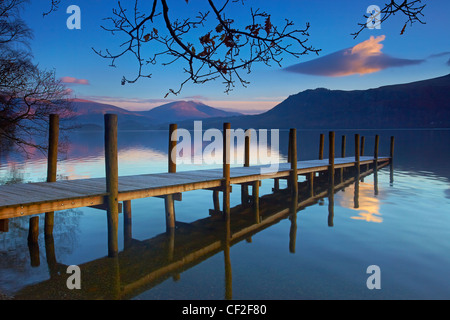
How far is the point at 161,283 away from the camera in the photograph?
6789 millimetres

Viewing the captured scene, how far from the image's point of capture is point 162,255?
8.38 metres

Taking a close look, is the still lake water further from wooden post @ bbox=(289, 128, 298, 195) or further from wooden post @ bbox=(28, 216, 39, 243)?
wooden post @ bbox=(289, 128, 298, 195)

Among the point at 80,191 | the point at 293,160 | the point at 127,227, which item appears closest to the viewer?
the point at 80,191

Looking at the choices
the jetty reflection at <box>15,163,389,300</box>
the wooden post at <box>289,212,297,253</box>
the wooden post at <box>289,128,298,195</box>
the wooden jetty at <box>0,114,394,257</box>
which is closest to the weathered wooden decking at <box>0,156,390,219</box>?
the wooden jetty at <box>0,114,394,257</box>

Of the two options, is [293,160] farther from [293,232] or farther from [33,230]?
[33,230]

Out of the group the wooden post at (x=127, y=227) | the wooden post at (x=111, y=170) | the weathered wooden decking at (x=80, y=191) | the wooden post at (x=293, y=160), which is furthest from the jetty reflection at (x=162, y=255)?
the weathered wooden decking at (x=80, y=191)

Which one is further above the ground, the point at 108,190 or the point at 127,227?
the point at 108,190

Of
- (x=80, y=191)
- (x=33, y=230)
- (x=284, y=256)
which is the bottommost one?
(x=284, y=256)

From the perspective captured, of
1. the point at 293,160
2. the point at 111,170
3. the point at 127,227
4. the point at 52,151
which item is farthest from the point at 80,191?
the point at 293,160

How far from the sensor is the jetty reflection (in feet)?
21.3

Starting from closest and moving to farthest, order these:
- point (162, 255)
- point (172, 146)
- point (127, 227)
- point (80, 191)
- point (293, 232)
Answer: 1. point (80, 191)
2. point (162, 255)
3. point (127, 227)
4. point (293, 232)
5. point (172, 146)

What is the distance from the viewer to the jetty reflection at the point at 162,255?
648cm

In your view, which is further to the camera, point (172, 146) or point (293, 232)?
point (172, 146)

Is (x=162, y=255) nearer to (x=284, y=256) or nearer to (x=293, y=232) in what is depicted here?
(x=284, y=256)
